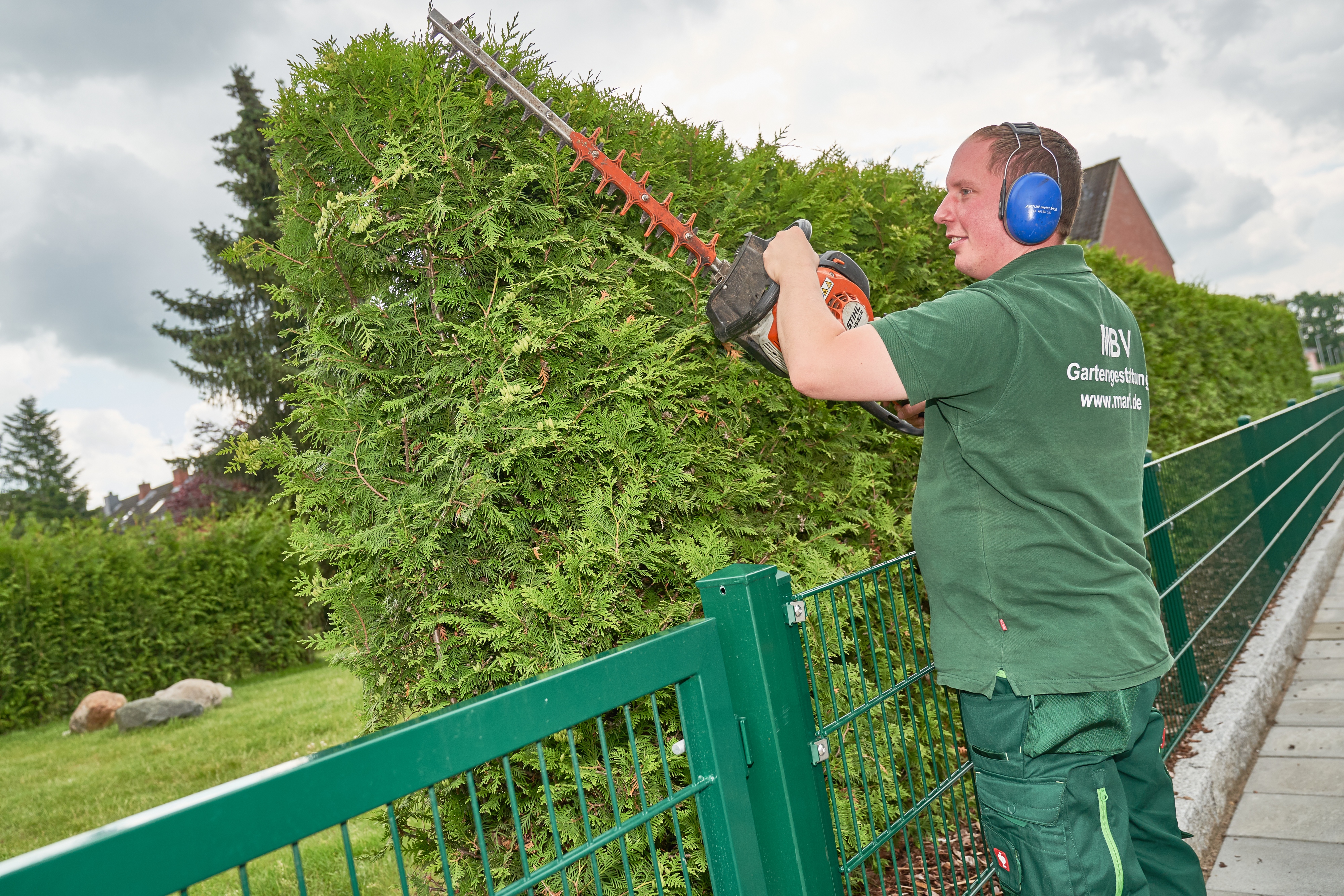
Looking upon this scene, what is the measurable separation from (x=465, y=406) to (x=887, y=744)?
4.98ft

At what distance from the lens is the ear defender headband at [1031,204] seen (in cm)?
184

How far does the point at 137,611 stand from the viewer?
1162cm

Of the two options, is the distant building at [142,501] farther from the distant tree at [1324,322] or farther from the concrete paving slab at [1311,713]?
→ the distant tree at [1324,322]

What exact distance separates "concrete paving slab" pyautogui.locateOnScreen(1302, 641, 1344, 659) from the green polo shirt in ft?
17.1

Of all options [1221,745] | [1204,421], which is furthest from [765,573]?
[1204,421]

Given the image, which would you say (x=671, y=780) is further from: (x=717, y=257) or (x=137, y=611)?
(x=137, y=611)

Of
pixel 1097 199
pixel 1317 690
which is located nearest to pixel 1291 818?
pixel 1317 690

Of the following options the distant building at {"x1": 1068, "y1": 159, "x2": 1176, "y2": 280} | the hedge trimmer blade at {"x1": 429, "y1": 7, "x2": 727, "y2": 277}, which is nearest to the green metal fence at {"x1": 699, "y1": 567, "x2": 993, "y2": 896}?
the hedge trimmer blade at {"x1": 429, "y1": 7, "x2": 727, "y2": 277}

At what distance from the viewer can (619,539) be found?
2.55 metres

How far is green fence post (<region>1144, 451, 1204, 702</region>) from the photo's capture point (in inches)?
151

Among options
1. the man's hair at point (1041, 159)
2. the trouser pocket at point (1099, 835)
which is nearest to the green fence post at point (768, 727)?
the trouser pocket at point (1099, 835)

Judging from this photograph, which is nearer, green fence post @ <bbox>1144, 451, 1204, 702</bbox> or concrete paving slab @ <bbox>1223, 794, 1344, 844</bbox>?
concrete paving slab @ <bbox>1223, 794, 1344, 844</bbox>

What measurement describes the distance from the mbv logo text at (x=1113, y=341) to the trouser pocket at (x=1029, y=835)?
2.96ft

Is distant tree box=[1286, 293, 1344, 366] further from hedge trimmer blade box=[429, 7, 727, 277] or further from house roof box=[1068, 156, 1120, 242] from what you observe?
hedge trimmer blade box=[429, 7, 727, 277]
